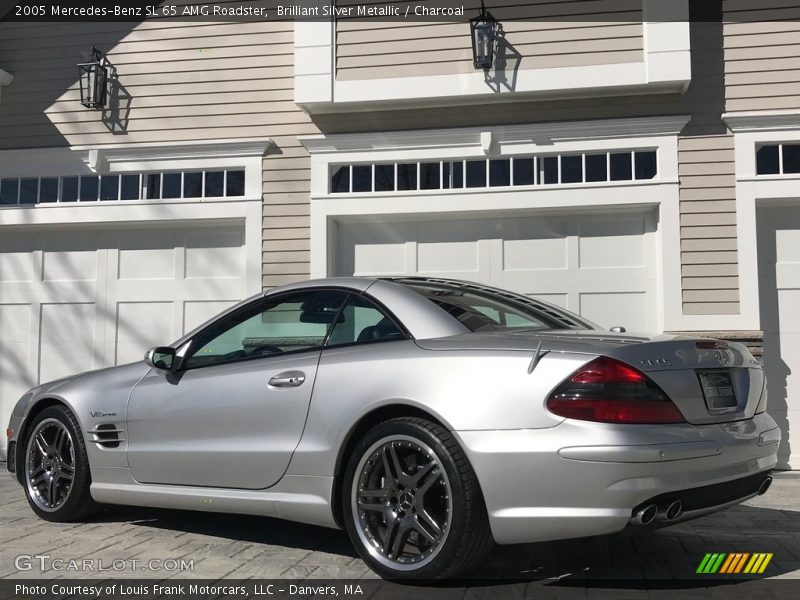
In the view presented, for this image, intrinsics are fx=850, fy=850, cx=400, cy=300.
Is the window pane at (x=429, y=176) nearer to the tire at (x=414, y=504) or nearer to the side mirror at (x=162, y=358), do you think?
the side mirror at (x=162, y=358)

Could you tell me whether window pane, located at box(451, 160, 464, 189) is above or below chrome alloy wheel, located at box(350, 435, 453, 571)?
above

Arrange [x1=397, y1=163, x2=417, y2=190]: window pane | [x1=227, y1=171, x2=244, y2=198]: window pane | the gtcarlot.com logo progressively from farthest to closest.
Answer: [x1=227, y1=171, x2=244, y2=198]: window pane
[x1=397, y1=163, x2=417, y2=190]: window pane
the gtcarlot.com logo

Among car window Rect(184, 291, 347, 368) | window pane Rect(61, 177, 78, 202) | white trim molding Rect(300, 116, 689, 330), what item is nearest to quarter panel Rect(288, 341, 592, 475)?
car window Rect(184, 291, 347, 368)

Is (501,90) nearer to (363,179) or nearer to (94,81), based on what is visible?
(363,179)

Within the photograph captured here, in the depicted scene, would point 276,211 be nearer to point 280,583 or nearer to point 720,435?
point 280,583

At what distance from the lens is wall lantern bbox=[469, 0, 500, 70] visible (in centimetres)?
717

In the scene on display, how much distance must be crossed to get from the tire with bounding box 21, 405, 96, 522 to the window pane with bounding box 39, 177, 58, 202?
3982 mm

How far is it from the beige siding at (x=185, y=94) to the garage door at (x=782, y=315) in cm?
400

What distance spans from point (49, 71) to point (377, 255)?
377 centimetres

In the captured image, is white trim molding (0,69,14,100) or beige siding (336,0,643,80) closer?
beige siding (336,0,643,80)

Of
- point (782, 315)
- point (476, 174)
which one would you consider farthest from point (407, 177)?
point (782, 315)

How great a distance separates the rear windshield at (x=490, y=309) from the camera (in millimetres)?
3789

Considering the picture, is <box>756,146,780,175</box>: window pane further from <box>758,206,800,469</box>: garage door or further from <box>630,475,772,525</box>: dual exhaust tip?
<box>630,475,772,525</box>: dual exhaust tip

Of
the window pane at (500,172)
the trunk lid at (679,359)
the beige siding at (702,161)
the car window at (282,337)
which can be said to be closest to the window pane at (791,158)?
the beige siding at (702,161)
